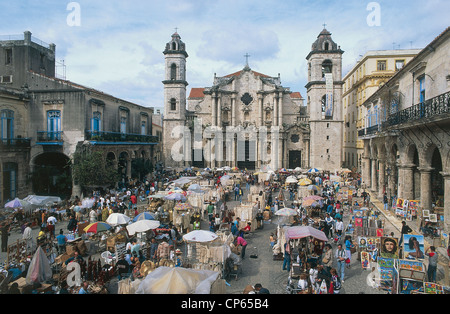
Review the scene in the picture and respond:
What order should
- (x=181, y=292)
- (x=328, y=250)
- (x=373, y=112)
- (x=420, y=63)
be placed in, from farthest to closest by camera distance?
(x=373, y=112) < (x=420, y=63) < (x=328, y=250) < (x=181, y=292)

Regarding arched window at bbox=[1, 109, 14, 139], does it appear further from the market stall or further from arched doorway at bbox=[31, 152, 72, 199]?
the market stall

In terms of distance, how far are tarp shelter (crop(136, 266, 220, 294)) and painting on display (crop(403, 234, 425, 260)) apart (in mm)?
7091

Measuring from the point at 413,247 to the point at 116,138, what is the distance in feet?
79.3

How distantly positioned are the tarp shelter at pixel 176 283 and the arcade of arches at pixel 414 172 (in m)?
11.8

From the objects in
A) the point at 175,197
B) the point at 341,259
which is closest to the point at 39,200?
the point at 175,197

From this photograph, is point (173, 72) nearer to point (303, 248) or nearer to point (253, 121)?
point (253, 121)

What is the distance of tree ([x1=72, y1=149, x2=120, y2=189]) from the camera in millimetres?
23031

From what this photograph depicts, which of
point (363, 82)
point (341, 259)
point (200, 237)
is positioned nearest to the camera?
point (341, 259)

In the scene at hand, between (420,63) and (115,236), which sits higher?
(420,63)

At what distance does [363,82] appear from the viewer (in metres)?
38.2

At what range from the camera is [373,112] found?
89.0 ft

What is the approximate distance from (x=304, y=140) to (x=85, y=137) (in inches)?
1152
